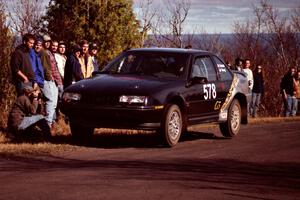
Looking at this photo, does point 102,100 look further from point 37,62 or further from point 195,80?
point 37,62

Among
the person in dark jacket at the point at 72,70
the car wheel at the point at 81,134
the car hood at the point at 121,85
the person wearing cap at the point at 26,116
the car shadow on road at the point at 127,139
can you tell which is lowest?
the car shadow on road at the point at 127,139

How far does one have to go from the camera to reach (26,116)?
12102mm

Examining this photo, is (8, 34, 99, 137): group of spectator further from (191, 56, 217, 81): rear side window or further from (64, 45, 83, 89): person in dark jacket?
(191, 56, 217, 81): rear side window

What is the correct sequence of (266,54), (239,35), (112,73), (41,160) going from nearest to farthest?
1. (41,160)
2. (112,73)
3. (266,54)
4. (239,35)

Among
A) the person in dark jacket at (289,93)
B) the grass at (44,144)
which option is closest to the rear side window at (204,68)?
the grass at (44,144)

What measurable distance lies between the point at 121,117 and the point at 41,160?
192 centimetres

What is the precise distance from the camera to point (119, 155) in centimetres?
1041

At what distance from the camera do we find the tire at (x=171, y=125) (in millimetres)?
11406

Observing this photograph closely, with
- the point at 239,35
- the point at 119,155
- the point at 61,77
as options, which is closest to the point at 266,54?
the point at 239,35

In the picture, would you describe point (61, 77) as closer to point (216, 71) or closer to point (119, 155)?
point (216, 71)

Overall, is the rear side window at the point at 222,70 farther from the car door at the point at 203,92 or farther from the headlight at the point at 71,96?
the headlight at the point at 71,96

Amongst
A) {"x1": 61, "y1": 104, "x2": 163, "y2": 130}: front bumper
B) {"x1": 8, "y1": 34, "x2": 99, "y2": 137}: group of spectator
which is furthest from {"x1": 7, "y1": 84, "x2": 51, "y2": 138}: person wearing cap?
{"x1": 61, "y1": 104, "x2": 163, "y2": 130}: front bumper

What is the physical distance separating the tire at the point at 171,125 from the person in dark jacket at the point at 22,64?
2.77 meters

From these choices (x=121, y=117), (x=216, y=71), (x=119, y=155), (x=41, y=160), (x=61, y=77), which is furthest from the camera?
(x=61, y=77)
